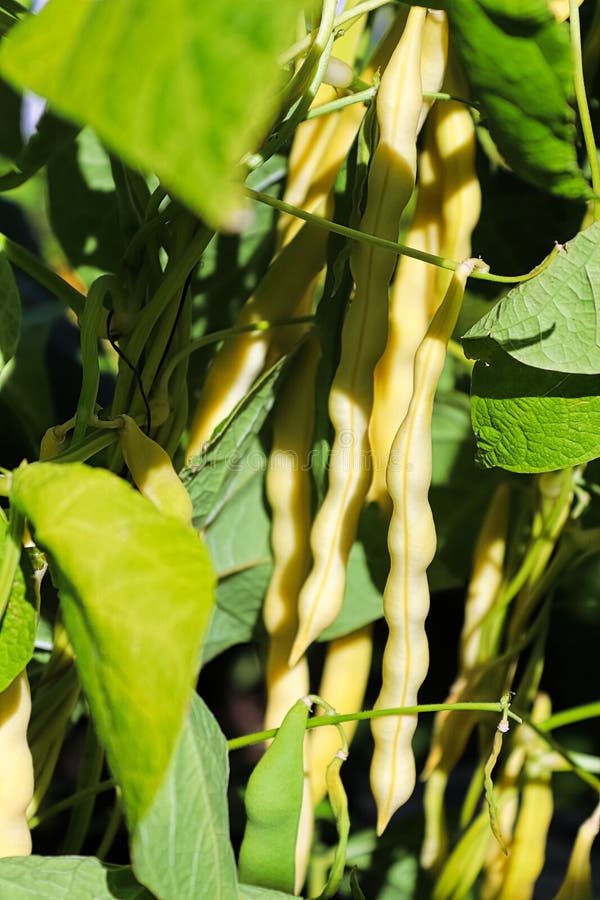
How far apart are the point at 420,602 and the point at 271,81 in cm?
26

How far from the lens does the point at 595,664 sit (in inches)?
28.1

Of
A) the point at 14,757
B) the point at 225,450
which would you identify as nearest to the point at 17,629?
the point at 14,757

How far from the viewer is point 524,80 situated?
35cm

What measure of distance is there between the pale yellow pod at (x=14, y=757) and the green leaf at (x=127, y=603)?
0.08 m

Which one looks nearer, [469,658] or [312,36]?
[312,36]

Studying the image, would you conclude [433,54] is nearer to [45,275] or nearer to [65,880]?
[45,275]

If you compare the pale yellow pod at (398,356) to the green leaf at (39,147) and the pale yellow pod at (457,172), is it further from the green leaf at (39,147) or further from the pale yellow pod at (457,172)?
the green leaf at (39,147)

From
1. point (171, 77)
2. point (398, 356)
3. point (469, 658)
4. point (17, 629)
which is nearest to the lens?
point (171, 77)

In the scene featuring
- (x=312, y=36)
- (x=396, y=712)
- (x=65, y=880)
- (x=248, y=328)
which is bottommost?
(x=65, y=880)

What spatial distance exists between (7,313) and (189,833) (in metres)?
0.21

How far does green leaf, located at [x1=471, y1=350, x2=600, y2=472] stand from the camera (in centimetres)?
35

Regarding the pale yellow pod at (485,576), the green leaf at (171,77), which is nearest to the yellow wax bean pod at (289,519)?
the pale yellow pod at (485,576)

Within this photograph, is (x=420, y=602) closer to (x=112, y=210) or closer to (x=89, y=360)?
(x=89, y=360)

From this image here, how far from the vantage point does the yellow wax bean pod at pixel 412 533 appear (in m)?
0.37
